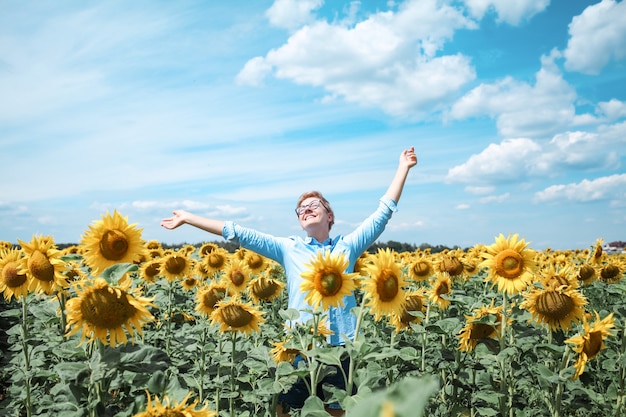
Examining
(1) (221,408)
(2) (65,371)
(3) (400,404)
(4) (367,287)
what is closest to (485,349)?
(4) (367,287)

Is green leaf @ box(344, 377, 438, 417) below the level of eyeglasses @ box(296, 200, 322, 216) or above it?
below

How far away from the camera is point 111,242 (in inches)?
131

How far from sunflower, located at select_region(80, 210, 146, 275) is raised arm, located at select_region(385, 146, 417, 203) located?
2.65 meters

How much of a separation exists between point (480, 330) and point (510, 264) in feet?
2.02

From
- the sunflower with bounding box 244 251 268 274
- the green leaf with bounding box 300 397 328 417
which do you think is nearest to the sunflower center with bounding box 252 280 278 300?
the sunflower with bounding box 244 251 268 274

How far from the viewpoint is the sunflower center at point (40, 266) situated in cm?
408

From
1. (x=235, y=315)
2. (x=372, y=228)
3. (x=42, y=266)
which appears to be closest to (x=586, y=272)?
(x=372, y=228)

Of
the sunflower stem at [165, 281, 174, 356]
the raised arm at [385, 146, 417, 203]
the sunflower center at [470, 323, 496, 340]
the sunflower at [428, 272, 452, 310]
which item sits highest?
the raised arm at [385, 146, 417, 203]

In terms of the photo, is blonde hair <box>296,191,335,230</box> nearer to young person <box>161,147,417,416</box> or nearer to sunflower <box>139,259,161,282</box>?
young person <box>161,147,417,416</box>

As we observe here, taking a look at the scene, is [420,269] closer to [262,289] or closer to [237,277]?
[262,289]

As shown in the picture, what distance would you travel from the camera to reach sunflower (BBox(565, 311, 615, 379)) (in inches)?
160

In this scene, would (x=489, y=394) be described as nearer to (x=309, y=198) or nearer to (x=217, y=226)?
(x=309, y=198)

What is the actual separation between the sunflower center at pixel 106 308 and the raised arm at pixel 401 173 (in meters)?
3.11

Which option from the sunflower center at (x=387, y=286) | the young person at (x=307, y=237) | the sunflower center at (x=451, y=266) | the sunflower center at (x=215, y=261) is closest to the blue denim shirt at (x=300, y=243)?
the young person at (x=307, y=237)
